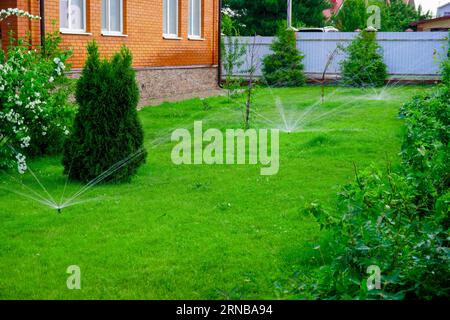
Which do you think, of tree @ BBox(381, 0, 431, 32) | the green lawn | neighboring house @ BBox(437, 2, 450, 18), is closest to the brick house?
the green lawn

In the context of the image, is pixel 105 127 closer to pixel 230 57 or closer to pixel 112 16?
pixel 112 16

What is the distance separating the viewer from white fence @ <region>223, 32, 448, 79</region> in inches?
977

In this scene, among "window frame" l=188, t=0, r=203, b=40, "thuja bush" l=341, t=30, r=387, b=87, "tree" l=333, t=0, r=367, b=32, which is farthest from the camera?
"tree" l=333, t=0, r=367, b=32

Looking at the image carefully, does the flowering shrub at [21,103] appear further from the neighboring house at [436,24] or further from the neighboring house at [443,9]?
the neighboring house at [443,9]

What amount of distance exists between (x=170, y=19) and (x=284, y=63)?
673 cm

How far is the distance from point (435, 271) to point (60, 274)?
2.60 metres

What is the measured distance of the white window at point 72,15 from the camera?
1411cm

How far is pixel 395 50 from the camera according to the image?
25.2 meters

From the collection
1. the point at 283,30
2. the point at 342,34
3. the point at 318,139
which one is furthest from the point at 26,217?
the point at 342,34

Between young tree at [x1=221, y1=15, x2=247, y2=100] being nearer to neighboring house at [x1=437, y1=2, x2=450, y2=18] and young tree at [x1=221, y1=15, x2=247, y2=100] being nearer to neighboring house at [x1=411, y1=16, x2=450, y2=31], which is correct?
neighboring house at [x1=411, y1=16, x2=450, y2=31]

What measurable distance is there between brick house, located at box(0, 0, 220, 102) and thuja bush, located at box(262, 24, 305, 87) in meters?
2.97

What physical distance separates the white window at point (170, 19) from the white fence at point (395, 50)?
541cm

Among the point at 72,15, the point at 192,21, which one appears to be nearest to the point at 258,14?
the point at 192,21
